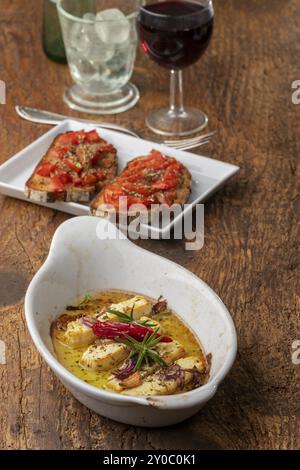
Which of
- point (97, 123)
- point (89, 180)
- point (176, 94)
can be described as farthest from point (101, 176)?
point (176, 94)

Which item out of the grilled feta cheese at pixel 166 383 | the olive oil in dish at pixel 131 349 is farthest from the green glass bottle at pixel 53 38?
the grilled feta cheese at pixel 166 383

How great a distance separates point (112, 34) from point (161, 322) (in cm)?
108

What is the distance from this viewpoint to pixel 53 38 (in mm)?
2688

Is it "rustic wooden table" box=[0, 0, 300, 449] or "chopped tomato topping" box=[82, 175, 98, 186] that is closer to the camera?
"rustic wooden table" box=[0, 0, 300, 449]

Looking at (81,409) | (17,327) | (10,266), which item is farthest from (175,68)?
(81,409)

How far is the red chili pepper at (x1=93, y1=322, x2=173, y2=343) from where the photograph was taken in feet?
4.82

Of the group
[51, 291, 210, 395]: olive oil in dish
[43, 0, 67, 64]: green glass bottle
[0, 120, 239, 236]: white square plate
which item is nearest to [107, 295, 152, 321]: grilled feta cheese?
[51, 291, 210, 395]: olive oil in dish

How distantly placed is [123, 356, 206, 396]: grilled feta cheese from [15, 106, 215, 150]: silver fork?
37.0 inches

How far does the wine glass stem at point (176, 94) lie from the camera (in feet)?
7.89

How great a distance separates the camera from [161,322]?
1568 mm

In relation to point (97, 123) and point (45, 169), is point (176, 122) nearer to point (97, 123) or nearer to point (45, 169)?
point (97, 123)

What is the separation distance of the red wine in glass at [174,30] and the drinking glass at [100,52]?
17 cm

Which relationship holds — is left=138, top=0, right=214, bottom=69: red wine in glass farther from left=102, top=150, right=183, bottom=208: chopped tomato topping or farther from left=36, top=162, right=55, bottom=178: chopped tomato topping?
left=36, top=162, right=55, bottom=178: chopped tomato topping

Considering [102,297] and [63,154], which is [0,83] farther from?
[102,297]
